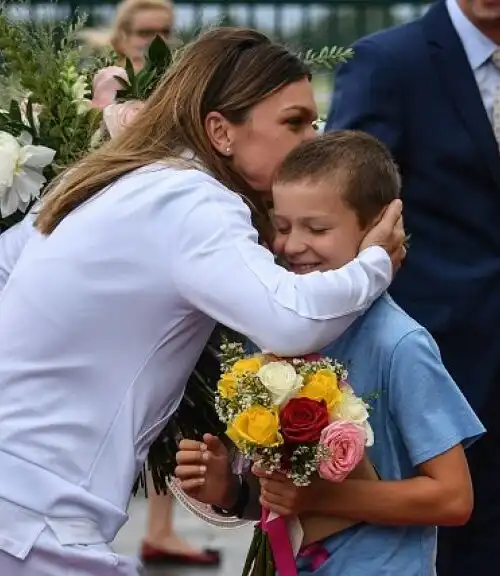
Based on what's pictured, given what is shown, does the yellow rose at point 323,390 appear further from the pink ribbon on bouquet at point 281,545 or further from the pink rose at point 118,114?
the pink rose at point 118,114

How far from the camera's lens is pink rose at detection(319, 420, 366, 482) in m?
2.86

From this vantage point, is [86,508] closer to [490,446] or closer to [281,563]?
[281,563]

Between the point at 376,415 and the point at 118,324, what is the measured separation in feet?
1.72

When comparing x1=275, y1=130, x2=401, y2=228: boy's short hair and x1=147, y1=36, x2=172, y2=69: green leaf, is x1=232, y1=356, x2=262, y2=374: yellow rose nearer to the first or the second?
x1=275, y1=130, x2=401, y2=228: boy's short hair

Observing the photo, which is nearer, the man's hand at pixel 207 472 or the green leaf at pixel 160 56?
the man's hand at pixel 207 472

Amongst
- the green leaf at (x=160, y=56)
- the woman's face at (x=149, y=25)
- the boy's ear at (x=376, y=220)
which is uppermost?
the boy's ear at (x=376, y=220)

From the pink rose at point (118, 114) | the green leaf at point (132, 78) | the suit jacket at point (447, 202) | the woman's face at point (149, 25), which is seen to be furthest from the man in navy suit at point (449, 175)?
the woman's face at point (149, 25)

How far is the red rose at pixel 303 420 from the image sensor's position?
286cm

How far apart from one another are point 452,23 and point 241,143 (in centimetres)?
157

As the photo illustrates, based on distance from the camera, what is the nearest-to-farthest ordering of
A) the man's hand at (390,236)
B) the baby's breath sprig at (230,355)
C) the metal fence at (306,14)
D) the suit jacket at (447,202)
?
1. the baby's breath sprig at (230,355)
2. the man's hand at (390,236)
3. the suit jacket at (447,202)
4. the metal fence at (306,14)

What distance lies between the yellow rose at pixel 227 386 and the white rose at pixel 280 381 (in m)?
0.05

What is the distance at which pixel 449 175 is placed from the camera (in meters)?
4.48

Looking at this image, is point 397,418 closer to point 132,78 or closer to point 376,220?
point 376,220

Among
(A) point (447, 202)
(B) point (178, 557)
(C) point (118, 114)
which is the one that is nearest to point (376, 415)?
(C) point (118, 114)
